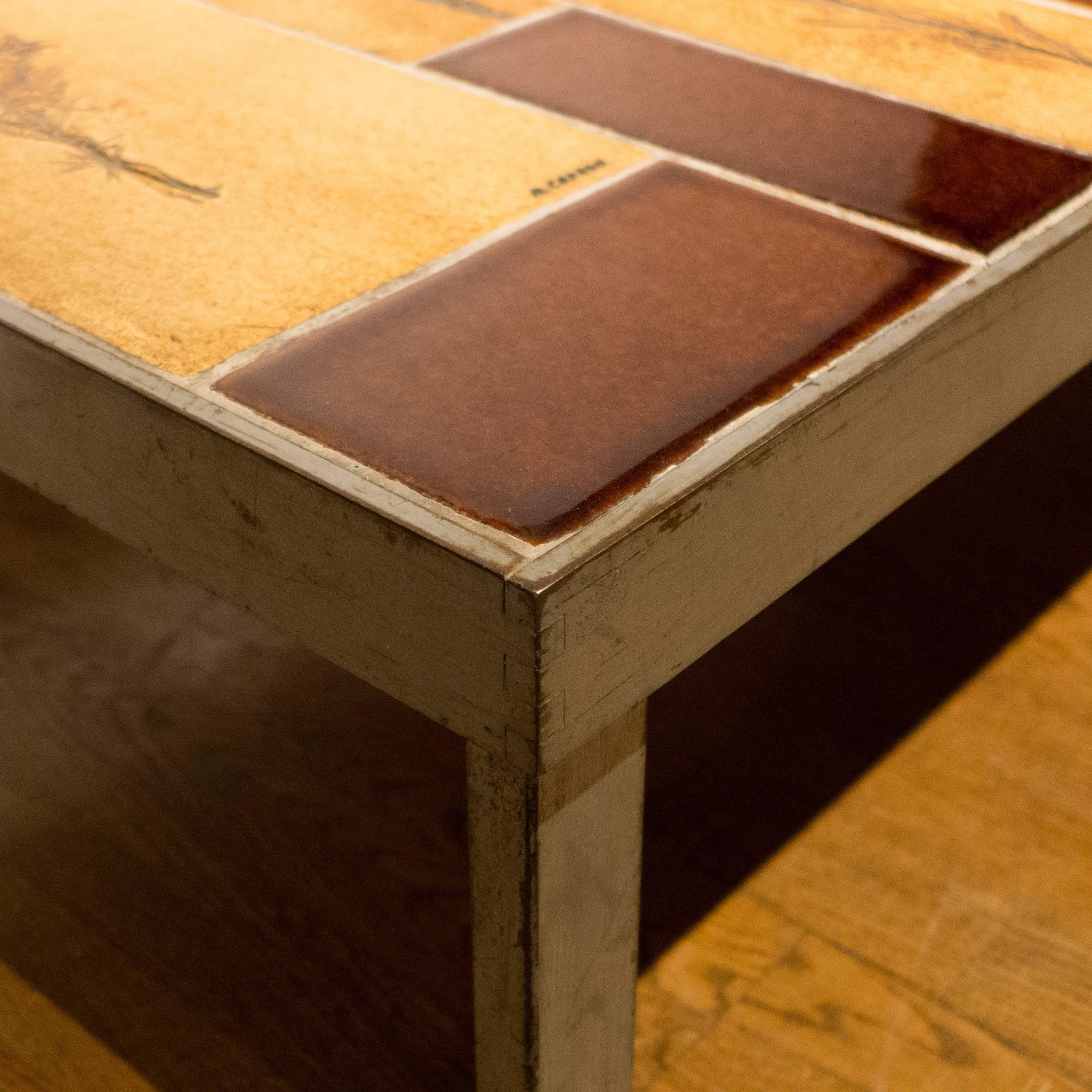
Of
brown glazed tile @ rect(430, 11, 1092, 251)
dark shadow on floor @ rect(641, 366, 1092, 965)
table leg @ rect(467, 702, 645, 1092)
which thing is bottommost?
dark shadow on floor @ rect(641, 366, 1092, 965)

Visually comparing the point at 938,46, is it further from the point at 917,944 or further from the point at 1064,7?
the point at 917,944

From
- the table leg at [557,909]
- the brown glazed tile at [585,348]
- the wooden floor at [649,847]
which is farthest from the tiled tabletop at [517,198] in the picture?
the wooden floor at [649,847]

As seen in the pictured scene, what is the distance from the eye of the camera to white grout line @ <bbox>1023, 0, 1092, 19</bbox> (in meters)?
0.98

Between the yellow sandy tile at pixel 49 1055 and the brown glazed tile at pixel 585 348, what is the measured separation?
1.54 feet

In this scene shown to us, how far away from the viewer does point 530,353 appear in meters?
0.59

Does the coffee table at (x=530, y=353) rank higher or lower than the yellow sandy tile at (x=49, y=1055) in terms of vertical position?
higher

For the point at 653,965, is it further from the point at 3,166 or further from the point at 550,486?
the point at 3,166

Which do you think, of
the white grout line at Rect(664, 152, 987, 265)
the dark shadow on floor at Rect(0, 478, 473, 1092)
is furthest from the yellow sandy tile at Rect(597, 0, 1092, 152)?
the dark shadow on floor at Rect(0, 478, 473, 1092)

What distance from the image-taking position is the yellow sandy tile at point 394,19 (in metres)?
0.90

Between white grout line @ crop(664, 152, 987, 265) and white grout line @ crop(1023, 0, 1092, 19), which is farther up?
white grout line @ crop(1023, 0, 1092, 19)

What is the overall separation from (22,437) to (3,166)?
19 centimetres

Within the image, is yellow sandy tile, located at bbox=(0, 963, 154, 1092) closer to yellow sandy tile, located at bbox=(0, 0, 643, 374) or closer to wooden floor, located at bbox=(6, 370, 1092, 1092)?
wooden floor, located at bbox=(6, 370, 1092, 1092)

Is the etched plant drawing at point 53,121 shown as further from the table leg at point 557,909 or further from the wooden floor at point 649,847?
the wooden floor at point 649,847

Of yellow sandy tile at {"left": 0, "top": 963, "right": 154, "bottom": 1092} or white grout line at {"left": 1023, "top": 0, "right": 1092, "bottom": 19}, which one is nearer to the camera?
yellow sandy tile at {"left": 0, "top": 963, "right": 154, "bottom": 1092}
